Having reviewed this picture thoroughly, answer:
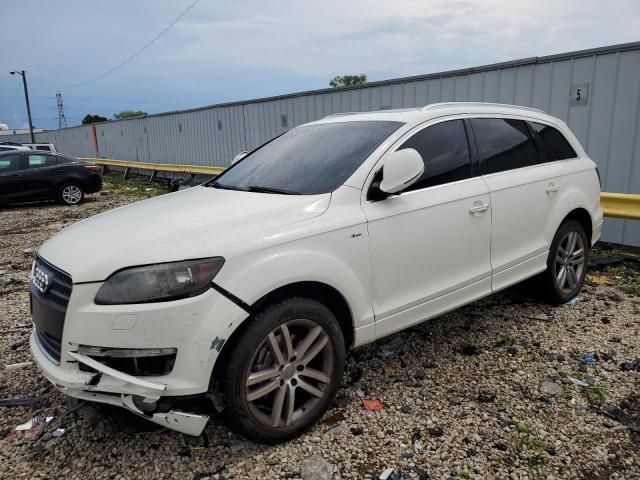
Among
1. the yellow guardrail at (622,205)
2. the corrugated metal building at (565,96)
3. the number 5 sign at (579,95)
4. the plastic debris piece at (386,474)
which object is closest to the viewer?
the plastic debris piece at (386,474)

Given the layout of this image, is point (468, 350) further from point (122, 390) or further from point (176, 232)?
point (122, 390)

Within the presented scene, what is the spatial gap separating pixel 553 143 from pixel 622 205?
2.32 meters

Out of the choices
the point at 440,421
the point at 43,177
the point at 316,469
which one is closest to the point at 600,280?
the point at 440,421

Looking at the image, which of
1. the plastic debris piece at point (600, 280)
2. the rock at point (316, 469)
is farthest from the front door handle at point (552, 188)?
the rock at point (316, 469)

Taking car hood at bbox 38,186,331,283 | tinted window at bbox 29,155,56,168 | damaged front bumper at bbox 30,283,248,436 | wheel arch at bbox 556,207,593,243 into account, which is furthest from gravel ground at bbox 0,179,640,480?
tinted window at bbox 29,155,56,168

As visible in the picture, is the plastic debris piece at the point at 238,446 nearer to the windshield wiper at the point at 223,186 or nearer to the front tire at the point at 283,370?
the front tire at the point at 283,370

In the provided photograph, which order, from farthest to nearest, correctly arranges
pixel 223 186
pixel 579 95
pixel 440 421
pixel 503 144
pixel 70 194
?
pixel 70 194
pixel 579 95
pixel 503 144
pixel 223 186
pixel 440 421

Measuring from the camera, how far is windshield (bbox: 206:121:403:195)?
2900 millimetres

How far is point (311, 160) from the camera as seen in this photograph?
3152mm

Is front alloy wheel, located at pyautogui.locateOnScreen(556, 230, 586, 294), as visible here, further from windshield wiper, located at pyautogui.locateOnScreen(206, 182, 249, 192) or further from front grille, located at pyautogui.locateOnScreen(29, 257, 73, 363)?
front grille, located at pyautogui.locateOnScreen(29, 257, 73, 363)

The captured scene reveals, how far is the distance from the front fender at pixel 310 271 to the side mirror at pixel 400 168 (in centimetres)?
34

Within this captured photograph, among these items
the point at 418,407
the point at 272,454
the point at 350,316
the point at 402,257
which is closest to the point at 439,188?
the point at 402,257

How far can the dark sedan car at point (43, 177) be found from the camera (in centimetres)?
1151

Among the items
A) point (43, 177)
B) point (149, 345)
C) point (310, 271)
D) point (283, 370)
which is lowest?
point (43, 177)
